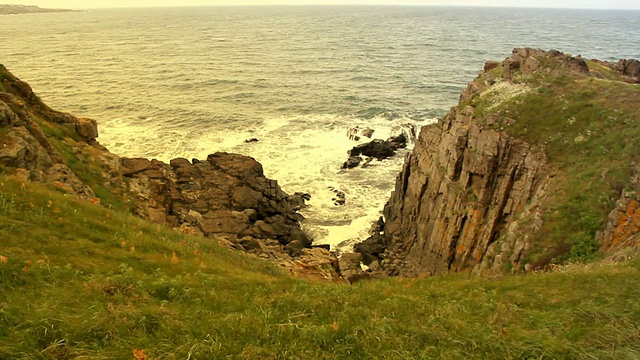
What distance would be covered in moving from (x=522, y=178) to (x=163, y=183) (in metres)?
25.8

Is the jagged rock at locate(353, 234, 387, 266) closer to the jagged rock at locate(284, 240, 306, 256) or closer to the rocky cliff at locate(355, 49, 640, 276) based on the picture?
the rocky cliff at locate(355, 49, 640, 276)

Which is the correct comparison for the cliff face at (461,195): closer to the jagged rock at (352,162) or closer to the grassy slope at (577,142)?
the grassy slope at (577,142)

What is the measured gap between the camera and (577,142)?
2348 centimetres

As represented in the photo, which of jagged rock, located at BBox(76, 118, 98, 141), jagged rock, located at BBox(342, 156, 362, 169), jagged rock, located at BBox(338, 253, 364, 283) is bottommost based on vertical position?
jagged rock, located at BBox(338, 253, 364, 283)

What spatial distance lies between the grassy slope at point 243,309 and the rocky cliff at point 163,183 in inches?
258

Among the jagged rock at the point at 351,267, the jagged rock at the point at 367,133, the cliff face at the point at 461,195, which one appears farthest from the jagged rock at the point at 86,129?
the jagged rock at the point at 367,133

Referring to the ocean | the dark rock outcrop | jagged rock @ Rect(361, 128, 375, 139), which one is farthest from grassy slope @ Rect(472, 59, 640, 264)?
jagged rock @ Rect(361, 128, 375, 139)

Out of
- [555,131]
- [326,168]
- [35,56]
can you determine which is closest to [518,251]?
[555,131]

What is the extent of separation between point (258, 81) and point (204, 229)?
59.5m

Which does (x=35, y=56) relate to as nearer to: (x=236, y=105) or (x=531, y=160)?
(x=236, y=105)

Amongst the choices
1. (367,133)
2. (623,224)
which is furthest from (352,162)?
(623,224)

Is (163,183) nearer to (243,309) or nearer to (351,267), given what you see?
(351,267)

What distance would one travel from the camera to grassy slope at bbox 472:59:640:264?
18.9 m

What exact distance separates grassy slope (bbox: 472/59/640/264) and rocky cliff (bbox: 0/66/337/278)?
41.9 feet
